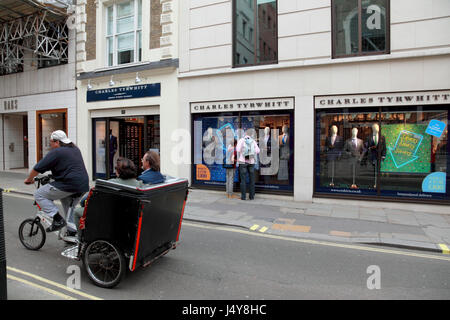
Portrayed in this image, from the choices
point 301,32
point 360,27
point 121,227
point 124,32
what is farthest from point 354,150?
point 124,32

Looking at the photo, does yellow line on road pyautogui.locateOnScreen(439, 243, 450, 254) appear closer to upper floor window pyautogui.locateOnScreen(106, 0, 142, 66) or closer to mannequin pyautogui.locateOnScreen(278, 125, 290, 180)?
mannequin pyautogui.locateOnScreen(278, 125, 290, 180)

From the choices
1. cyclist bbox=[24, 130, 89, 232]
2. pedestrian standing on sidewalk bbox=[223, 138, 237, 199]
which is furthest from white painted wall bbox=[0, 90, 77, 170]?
cyclist bbox=[24, 130, 89, 232]

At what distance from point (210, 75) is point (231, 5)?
7.80 feet

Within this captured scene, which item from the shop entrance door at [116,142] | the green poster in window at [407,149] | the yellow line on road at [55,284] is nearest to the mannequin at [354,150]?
the green poster in window at [407,149]

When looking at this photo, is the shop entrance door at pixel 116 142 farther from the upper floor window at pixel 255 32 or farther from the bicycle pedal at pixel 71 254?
the bicycle pedal at pixel 71 254

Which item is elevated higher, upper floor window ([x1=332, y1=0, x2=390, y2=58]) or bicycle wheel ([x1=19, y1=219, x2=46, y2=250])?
upper floor window ([x1=332, y1=0, x2=390, y2=58])

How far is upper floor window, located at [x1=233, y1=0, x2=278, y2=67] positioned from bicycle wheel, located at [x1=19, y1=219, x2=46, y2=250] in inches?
299

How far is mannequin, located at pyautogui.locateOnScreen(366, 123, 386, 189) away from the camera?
8727mm

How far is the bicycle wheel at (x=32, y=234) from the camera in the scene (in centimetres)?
498

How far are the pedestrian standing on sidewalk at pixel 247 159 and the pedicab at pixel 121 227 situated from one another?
17.9ft

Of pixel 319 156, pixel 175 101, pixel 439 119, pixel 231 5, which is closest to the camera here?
pixel 439 119

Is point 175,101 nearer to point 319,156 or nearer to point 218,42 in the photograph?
point 218,42
